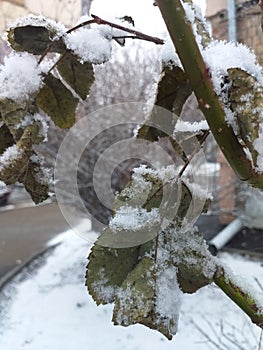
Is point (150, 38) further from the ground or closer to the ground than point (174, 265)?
further from the ground

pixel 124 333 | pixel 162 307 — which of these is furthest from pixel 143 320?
pixel 124 333

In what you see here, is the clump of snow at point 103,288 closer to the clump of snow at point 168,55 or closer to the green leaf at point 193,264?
the green leaf at point 193,264

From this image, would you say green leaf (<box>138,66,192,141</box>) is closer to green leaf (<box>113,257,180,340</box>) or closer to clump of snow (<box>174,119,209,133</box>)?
clump of snow (<box>174,119,209,133</box>)

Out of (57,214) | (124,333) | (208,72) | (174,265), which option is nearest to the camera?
(208,72)

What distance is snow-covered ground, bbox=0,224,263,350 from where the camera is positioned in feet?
7.73

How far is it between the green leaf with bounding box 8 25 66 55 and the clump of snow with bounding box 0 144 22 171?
0.31 feet

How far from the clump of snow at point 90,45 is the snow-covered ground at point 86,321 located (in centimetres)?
183

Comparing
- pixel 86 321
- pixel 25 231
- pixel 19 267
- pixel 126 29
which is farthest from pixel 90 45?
pixel 25 231

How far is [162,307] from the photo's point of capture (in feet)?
1.12

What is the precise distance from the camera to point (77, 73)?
1.34 ft

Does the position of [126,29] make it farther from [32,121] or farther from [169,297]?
[169,297]

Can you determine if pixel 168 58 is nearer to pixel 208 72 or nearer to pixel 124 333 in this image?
pixel 208 72

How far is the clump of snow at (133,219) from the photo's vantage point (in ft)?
1.18

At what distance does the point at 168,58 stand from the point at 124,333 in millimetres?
2408
